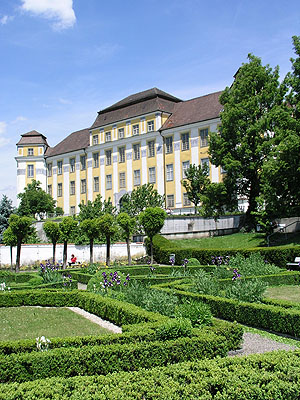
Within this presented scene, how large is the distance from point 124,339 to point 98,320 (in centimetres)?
410

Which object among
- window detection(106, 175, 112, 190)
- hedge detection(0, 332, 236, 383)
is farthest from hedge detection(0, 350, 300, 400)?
window detection(106, 175, 112, 190)

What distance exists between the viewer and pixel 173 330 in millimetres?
6773

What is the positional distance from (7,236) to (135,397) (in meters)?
20.5

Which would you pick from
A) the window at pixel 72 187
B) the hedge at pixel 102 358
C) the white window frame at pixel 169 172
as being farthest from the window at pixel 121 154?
the hedge at pixel 102 358

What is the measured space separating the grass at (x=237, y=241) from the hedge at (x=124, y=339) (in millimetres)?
18850

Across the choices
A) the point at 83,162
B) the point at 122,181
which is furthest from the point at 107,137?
the point at 122,181

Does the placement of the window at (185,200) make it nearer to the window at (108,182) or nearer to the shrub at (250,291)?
A: the window at (108,182)

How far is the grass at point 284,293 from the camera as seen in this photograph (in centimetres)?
1262

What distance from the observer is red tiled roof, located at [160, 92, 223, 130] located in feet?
139

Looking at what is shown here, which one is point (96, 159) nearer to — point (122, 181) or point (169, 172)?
point (122, 181)

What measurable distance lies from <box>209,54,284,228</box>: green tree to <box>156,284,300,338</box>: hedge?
826 inches

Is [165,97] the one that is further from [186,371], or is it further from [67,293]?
[186,371]

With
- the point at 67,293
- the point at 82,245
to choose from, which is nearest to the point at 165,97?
the point at 82,245

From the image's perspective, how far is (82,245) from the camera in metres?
29.9
